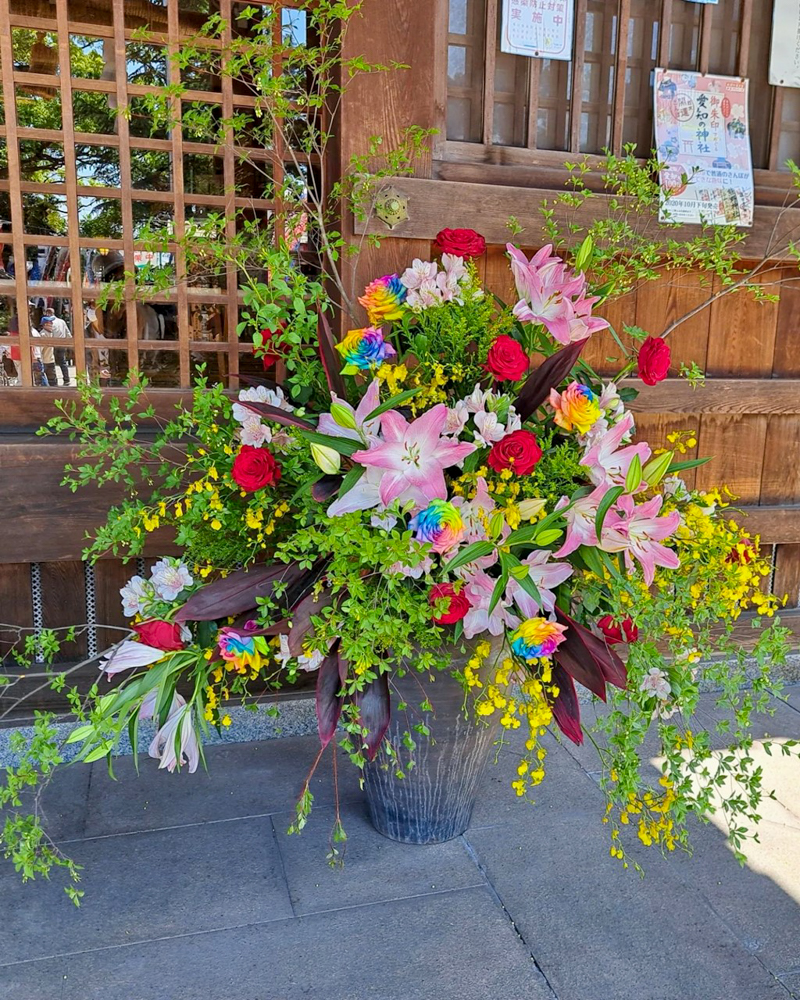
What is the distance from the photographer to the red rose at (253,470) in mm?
1668

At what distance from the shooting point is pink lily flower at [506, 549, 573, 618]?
162cm

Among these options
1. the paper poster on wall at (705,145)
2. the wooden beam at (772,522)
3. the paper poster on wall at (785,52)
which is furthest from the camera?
the wooden beam at (772,522)

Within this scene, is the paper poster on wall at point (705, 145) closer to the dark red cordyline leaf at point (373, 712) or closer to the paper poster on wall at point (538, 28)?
the paper poster on wall at point (538, 28)

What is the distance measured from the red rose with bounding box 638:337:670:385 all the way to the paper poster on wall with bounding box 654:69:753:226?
985 millimetres

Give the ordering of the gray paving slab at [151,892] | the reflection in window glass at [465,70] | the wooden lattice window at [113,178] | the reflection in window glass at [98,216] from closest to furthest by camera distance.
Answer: the gray paving slab at [151,892], the wooden lattice window at [113,178], the reflection in window glass at [98,216], the reflection in window glass at [465,70]

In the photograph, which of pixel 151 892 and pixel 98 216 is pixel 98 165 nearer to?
pixel 98 216

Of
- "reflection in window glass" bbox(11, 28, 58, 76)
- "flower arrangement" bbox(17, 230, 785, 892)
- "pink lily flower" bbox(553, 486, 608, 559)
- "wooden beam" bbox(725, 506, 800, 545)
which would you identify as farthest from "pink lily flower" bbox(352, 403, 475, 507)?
"wooden beam" bbox(725, 506, 800, 545)

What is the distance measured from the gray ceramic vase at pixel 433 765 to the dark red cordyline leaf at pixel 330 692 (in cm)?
19

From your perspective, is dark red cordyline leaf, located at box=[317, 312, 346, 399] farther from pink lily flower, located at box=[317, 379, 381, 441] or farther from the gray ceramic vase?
the gray ceramic vase

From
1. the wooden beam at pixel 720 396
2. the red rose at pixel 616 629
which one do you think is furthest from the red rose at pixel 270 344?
the wooden beam at pixel 720 396

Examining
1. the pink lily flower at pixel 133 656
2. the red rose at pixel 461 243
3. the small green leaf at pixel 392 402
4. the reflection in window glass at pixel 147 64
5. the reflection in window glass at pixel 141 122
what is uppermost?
the reflection in window glass at pixel 147 64

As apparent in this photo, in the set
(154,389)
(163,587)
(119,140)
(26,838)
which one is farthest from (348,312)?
(26,838)

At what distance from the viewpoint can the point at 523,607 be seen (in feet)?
5.32

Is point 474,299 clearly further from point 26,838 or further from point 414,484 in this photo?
point 26,838
